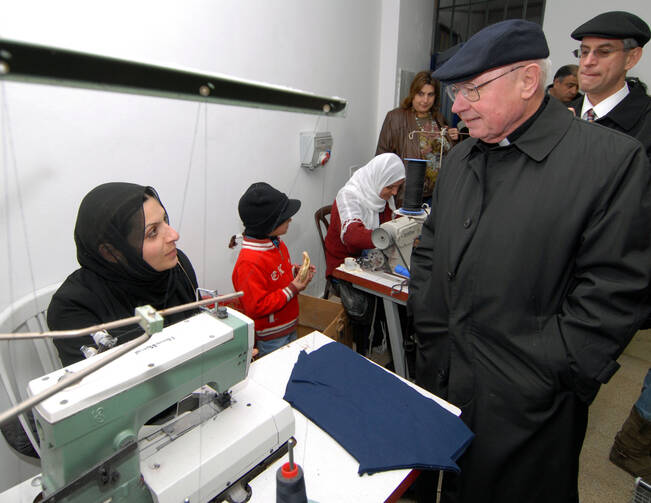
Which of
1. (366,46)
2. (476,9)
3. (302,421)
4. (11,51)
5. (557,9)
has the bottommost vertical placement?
(302,421)

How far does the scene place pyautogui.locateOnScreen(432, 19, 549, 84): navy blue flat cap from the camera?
3.37ft

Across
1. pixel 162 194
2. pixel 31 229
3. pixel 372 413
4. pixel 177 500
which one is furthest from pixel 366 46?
pixel 177 500

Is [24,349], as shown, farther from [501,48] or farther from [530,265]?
[501,48]

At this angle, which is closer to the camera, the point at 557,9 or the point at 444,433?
→ the point at 444,433

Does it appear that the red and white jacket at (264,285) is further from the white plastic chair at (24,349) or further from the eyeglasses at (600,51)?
the eyeglasses at (600,51)

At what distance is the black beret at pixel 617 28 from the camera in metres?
1.62

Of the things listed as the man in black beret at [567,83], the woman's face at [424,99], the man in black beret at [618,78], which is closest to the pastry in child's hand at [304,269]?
the man in black beret at [618,78]

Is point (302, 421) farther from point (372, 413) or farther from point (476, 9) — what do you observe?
point (476, 9)

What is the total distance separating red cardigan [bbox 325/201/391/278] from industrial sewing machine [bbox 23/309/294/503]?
142 cm

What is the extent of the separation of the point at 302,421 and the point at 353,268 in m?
1.33

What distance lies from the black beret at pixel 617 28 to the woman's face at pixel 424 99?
1539 millimetres

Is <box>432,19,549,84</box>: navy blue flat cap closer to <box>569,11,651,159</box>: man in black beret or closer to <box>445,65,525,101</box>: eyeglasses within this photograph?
<box>445,65,525,101</box>: eyeglasses

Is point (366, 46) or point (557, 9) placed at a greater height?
point (557, 9)

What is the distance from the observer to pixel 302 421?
1094mm
